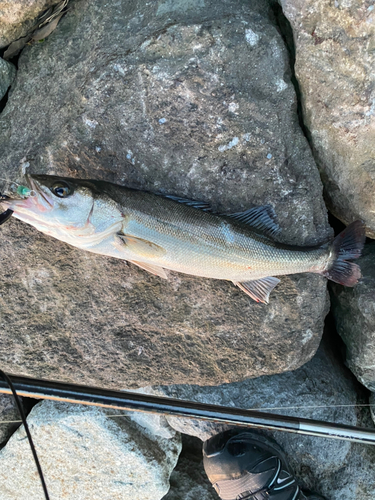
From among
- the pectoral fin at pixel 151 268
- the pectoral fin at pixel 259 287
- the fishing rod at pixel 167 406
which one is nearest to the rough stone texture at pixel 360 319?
the fishing rod at pixel 167 406

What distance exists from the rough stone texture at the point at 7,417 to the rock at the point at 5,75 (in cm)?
307

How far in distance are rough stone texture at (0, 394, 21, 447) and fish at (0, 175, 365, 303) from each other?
2.38 metres

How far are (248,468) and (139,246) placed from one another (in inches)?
101

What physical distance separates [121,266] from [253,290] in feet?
3.56

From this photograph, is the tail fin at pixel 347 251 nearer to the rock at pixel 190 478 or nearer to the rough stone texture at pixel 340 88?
the rough stone texture at pixel 340 88

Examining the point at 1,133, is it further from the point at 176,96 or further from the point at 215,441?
the point at 215,441

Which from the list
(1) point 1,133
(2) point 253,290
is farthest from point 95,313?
(1) point 1,133

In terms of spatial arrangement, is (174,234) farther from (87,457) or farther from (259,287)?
(87,457)

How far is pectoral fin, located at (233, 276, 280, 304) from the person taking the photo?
3.15m

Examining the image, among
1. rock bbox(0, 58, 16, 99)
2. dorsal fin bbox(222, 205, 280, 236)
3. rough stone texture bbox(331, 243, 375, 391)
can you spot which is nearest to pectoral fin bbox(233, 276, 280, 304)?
dorsal fin bbox(222, 205, 280, 236)

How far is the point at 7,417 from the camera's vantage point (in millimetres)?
4199

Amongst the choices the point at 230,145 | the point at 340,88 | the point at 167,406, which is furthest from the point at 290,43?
the point at 167,406

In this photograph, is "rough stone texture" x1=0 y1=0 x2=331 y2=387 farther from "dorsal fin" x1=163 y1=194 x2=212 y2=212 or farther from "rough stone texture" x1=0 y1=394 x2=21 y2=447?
"rough stone texture" x1=0 y1=394 x2=21 y2=447

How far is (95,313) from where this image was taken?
3.29 meters
